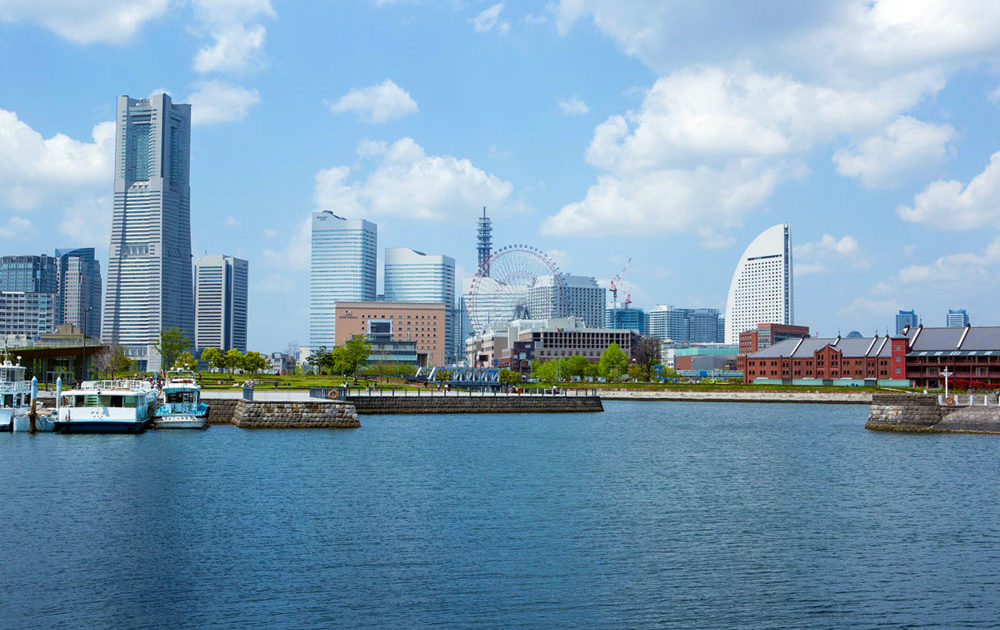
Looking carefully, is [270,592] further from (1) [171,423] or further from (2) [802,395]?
(2) [802,395]

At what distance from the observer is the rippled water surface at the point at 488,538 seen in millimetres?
26797

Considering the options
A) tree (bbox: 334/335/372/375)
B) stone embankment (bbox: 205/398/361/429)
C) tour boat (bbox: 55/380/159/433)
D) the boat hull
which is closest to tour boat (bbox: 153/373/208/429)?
tour boat (bbox: 55/380/159/433)

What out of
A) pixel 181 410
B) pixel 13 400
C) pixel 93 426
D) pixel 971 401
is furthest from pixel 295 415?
pixel 971 401

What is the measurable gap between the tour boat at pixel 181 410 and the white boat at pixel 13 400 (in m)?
10.6

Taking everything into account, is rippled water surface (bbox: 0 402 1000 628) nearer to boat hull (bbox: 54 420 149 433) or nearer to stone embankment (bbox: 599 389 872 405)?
boat hull (bbox: 54 420 149 433)

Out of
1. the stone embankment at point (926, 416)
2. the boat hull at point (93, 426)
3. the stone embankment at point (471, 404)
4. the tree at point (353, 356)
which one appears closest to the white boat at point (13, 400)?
the boat hull at point (93, 426)

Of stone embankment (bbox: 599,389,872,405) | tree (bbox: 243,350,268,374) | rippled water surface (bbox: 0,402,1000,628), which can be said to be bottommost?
rippled water surface (bbox: 0,402,1000,628)

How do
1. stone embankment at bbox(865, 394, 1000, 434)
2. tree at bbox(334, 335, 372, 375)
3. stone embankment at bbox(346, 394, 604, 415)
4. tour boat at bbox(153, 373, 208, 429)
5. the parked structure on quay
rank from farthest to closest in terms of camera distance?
tree at bbox(334, 335, 372, 375) → the parked structure on quay → stone embankment at bbox(346, 394, 604, 415) → stone embankment at bbox(865, 394, 1000, 434) → tour boat at bbox(153, 373, 208, 429)

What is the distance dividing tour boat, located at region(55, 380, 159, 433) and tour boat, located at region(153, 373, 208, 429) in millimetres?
3681

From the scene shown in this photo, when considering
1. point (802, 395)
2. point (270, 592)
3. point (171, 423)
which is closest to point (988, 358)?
point (802, 395)

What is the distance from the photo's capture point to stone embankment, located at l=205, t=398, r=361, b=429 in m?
83.4

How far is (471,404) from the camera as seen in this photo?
388 feet

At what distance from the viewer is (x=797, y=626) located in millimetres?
25641

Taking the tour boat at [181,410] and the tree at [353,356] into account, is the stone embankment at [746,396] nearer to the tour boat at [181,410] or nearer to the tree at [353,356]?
the tree at [353,356]
